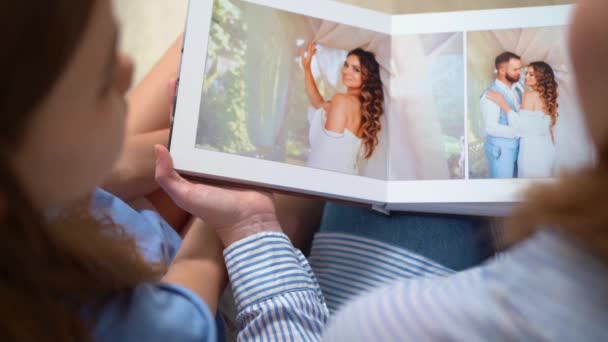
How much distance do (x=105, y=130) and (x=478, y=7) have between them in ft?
2.06

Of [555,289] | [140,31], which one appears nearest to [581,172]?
[555,289]

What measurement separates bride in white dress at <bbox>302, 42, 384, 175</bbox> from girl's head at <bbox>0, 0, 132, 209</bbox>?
1.00 ft

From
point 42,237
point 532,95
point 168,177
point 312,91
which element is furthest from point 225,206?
point 532,95

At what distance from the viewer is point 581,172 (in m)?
0.31

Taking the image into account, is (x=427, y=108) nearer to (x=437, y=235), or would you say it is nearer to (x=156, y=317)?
(x=437, y=235)

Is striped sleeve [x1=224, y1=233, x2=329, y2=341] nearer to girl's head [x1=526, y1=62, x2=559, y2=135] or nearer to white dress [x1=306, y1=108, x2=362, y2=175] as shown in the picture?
white dress [x1=306, y1=108, x2=362, y2=175]

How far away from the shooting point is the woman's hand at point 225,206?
590 mm

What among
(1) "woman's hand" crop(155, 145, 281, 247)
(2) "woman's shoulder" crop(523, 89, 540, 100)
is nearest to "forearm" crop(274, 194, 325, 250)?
(1) "woman's hand" crop(155, 145, 281, 247)

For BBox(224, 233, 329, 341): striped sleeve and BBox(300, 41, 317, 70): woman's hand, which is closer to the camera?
BBox(224, 233, 329, 341): striped sleeve

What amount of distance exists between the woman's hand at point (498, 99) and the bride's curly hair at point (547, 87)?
40 mm

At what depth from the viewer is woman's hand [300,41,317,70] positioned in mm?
653

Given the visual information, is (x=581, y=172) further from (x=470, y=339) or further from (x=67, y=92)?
(x=67, y=92)

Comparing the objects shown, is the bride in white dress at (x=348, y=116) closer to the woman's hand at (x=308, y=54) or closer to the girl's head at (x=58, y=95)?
the woman's hand at (x=308, y=54)

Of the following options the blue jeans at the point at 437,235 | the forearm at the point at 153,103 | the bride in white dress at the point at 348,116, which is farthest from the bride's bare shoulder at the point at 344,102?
the forearm at the point at 153,103
